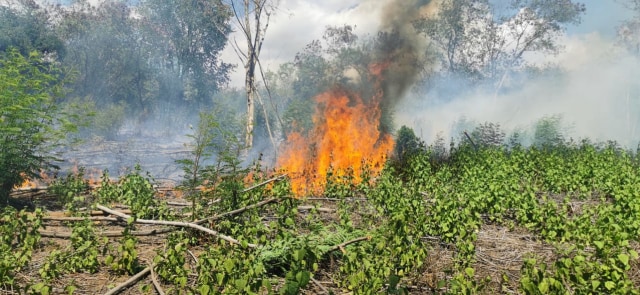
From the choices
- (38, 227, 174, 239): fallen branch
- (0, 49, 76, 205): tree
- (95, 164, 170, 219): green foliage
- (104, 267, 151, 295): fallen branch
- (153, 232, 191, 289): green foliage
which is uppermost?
(0, 49, 76, 205): tree

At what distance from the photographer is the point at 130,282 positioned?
4.13m

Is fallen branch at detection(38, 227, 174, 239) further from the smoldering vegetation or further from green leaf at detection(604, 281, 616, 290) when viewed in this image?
the smoldering vegetation

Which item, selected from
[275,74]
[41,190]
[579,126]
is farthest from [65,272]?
[275,74]

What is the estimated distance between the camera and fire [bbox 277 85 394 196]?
11188 mm

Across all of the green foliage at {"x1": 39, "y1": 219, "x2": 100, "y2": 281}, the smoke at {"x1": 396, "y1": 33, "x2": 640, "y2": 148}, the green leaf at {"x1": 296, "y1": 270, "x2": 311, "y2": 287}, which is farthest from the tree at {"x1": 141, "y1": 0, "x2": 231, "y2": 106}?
the green leaf at {"x1": 296, "y1": 270, "x2": 311, "y2": 287}

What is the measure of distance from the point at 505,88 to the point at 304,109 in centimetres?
2476

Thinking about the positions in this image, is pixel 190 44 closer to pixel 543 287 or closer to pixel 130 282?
pixel 130 282

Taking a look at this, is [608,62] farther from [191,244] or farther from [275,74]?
[275,74]

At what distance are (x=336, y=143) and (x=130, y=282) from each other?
27.6ft

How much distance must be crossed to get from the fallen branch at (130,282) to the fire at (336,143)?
239 inches

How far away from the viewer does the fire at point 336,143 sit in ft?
36.7

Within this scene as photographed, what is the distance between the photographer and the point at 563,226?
567 centimetres

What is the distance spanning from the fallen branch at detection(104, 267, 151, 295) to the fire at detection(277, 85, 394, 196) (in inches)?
239

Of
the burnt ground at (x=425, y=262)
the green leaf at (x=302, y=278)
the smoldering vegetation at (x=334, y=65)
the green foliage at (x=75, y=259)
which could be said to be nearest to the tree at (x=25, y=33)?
the smoldering vegetation at (x=334, y=65)
